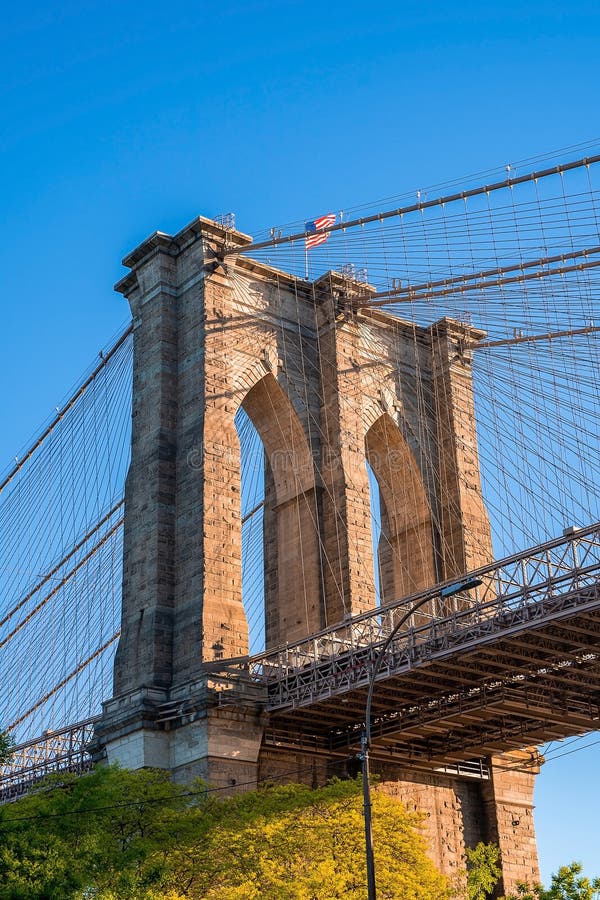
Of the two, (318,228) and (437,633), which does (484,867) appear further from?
(318,228)

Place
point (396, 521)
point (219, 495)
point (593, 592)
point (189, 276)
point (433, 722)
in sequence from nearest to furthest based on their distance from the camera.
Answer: point (593, 592) → point (433, 722) → point (219, 495) → point (189, 276) → point (396, 521)

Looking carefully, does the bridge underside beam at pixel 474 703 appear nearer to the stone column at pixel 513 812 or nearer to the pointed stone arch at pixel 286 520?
the stone column at pixel 513 812

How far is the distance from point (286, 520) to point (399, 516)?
21.0 feet

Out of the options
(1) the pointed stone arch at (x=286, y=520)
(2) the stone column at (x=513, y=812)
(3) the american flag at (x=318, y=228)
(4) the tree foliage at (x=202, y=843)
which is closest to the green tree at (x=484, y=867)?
(2) the stone column at (x=513, y=812)

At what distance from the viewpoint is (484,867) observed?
43.4 metres

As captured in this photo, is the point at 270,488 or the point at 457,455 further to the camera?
the point at 457,455

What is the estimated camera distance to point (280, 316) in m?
52.9

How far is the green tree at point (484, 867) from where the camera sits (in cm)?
4122

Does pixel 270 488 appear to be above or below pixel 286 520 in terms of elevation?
above

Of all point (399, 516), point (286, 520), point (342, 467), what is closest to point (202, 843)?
point (286, 520)

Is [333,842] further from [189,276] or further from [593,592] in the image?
[189,276]

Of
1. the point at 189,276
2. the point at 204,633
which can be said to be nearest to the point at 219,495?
the point at 204,633

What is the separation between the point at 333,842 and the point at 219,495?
48.0ft

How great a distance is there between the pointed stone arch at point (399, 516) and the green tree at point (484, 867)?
39.0ft
